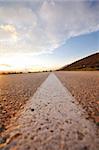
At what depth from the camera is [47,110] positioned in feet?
24.7

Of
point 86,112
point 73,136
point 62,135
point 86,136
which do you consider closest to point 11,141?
point 62,135

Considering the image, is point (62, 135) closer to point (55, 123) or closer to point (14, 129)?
point (55, 123)

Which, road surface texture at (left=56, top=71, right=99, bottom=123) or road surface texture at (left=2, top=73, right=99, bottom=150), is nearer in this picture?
road surface texture at (left=2, top=73, right=99, bottom=150)

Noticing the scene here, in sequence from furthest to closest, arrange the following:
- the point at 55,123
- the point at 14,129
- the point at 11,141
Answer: the point at 55,123 → the point at 14,129 → the point at 11,141

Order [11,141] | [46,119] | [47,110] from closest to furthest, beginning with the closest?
1. [11,141]
2. [46,119]
3. [47,110]

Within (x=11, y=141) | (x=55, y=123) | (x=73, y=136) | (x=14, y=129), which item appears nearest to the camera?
(x=11, y=141)

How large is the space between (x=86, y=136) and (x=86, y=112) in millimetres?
2437

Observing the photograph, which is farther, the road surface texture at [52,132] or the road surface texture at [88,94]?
the road surface texture at [88,94]

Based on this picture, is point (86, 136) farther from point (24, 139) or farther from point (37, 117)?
point (37, 117)

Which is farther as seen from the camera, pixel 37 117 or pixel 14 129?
pixel 37 117

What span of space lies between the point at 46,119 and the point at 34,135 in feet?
4.91

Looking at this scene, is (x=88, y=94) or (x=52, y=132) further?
(x=88, y=94)

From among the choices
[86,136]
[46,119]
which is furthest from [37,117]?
[86,136]

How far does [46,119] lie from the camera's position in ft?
20.5
